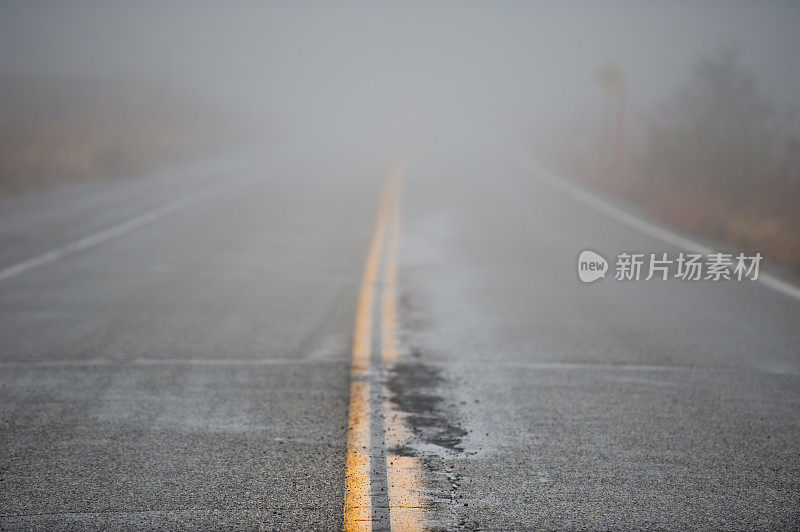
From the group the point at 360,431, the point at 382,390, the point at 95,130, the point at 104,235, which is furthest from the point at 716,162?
the point at 95,130

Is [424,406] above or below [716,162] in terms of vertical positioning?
below

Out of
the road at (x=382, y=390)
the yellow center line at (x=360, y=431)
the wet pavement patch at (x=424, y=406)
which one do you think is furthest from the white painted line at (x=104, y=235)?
the wet pavement patch at (x=424, y=406)

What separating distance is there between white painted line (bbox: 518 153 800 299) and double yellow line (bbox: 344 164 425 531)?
4406 millimetres

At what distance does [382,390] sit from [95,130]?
34.0 metres

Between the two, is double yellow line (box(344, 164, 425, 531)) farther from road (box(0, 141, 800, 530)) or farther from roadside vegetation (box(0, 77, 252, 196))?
roadside vegetation (box(0, 77, 252, 196))

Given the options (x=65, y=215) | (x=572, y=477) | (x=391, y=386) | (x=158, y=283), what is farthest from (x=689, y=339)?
(x=65, y=215)

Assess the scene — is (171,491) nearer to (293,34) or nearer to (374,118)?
(374,118)

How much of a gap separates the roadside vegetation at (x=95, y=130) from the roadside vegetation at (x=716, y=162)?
13896 millimetres

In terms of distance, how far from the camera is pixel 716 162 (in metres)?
20.6

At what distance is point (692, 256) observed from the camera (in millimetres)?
11328

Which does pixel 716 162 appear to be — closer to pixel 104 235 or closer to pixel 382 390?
pixel 104 235

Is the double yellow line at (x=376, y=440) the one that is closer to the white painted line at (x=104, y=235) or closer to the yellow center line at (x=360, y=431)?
the yellow center line at (x=360, y=431)

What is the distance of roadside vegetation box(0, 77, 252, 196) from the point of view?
2344cm

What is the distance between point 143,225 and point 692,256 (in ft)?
27.6
